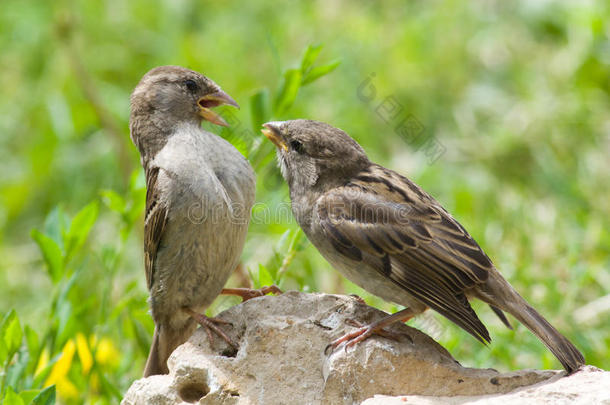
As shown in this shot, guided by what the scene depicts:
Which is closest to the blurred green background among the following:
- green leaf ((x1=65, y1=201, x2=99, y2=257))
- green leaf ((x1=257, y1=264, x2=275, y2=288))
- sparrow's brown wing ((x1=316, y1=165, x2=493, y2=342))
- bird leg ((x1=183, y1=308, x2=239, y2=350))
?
green leaf ((x1=65, y1=201, x2=99, y2=257))

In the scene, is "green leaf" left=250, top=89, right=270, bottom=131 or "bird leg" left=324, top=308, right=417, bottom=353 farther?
"green leaf" left=250, top=89, right=270, bottom=131

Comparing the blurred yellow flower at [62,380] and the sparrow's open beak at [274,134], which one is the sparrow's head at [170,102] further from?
the blurred yellow flower at [62,380]

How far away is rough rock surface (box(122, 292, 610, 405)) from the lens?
3.29 m

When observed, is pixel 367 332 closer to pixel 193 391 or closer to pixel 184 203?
pixel 193 391

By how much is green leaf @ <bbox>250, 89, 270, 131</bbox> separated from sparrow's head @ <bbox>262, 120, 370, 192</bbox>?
38 cm

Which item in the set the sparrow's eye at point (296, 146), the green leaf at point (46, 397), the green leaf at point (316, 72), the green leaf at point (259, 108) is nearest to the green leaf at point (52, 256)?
the green leaf at point (46, 397)

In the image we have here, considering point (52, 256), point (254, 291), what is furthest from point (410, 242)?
point (52, 256)

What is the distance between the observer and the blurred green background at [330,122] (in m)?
4.79

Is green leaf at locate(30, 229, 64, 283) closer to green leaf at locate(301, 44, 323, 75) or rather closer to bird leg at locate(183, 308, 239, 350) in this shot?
bird leg at locate(183, 308, 239, 350)

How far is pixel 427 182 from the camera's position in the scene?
266 inches

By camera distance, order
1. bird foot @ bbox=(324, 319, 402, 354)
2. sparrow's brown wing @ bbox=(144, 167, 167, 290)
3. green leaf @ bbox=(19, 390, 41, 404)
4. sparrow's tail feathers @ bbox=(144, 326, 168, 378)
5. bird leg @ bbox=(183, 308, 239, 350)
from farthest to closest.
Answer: sparrow's tail feathers @ bbox=(144, 326, 168, 378) < sparrow's brown wing @ bbox=(144, 167, 167, 290) < green leaf @ bbox=(19, 390, 41, 404) < bird leg @ bbox=(183, 308, 239, 350) < bird foot @ bbox=(324, 319, 402, 354)

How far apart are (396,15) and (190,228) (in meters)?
5.50

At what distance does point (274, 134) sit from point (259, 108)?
0.45m

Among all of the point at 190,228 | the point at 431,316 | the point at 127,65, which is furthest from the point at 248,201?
the point at 127,65
